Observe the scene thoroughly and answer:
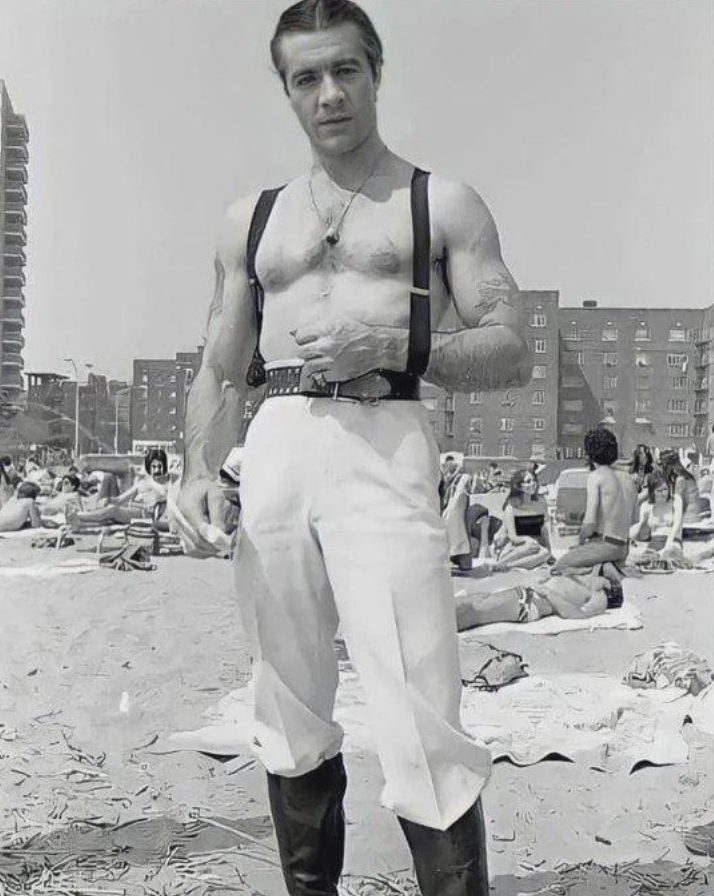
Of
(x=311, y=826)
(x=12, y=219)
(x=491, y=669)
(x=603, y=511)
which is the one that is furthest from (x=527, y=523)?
(x=12, y=219)

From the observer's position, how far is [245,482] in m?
2.08

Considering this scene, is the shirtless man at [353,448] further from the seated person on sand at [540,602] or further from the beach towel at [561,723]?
the seated person on sand at [540,602]

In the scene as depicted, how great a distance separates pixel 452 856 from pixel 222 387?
3.11 feet

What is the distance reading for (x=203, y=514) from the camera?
2.09 metres

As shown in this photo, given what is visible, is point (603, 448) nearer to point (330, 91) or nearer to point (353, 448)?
point (353, 448)

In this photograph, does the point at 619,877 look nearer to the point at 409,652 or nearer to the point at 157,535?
the point at 409,652

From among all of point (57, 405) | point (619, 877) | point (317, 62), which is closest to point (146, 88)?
point (317, 62)

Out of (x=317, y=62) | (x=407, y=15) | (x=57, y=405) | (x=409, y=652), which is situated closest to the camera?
(x=409, y=652)

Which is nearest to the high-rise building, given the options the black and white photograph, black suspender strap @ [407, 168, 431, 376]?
the black and white photograph

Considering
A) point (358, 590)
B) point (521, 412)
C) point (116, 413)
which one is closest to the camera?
point (358, 590)

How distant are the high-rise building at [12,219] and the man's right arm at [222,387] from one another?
1.63ft

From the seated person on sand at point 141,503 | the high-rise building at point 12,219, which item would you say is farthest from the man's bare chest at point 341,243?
the high-rise building at point 12,219

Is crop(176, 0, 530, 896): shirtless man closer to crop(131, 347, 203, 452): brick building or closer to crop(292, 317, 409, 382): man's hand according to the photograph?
crop(292, 317, 409, 382): man's hand

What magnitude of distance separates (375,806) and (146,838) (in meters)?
0.48
